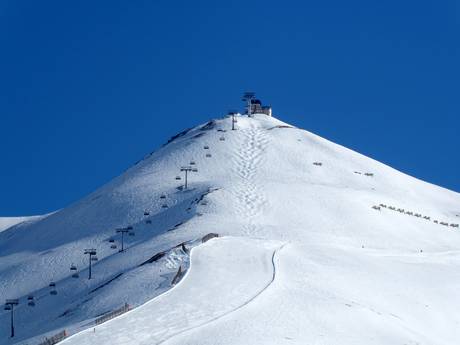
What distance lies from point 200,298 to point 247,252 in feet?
44.8

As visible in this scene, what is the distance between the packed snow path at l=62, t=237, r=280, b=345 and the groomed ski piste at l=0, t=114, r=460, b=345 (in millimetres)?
78

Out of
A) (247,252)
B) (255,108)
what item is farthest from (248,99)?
(247,252)

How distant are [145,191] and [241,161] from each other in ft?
41.9

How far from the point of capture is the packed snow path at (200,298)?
1212 inches

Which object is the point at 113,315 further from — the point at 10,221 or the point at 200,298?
the point at 10,221

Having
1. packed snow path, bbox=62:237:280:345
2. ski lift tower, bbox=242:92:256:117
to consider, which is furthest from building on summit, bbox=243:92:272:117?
packed snow path, bbox=62:237:280:345

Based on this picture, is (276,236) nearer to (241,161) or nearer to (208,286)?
(208,286)

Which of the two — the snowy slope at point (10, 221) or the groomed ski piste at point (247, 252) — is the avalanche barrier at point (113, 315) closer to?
the groomed ski piste at point (247, 252)

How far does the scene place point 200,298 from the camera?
Result: 3656 cm

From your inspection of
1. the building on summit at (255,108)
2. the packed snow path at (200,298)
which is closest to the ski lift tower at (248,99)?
the building on summit at (255,108)

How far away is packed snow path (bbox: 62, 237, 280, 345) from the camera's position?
101 ft

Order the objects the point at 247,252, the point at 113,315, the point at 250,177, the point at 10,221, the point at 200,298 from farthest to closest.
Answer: the point at 10,221 → the point at 250,177 → the point at 247,252 → the point at 200,298 → the point at 113,315

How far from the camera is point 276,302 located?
1421 inches

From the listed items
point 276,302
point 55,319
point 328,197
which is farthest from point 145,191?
point 276,302
